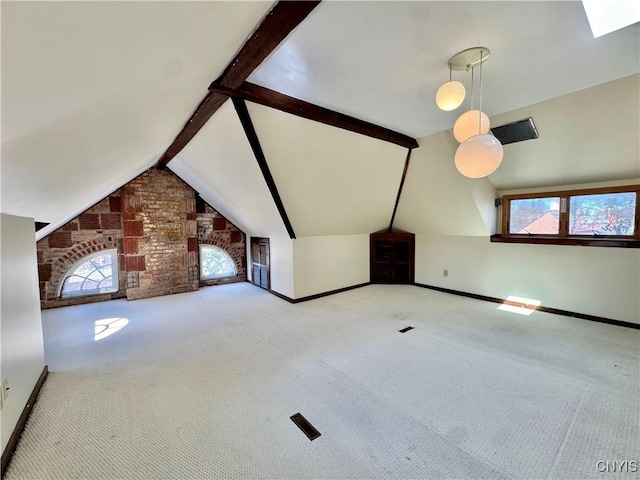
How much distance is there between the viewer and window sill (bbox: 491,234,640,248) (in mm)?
3307

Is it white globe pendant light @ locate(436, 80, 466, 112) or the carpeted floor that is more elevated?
white globe pendant light @ locate(436, 80, 466, 112)

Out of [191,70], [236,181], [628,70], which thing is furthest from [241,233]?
[628,70]

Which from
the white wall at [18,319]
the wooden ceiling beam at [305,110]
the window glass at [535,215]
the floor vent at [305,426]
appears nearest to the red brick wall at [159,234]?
the white wall at [18,319]

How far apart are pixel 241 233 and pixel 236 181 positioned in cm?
260

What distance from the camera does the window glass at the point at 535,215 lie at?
3.98 meters

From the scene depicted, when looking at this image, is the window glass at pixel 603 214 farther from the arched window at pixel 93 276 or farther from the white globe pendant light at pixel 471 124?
the arched window at pixel 93 276

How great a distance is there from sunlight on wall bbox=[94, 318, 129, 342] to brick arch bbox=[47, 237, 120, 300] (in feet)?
4.51

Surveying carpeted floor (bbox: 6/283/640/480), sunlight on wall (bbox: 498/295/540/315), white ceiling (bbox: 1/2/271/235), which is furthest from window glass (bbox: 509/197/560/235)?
white ceiling (bbox: 1/2/271/235)

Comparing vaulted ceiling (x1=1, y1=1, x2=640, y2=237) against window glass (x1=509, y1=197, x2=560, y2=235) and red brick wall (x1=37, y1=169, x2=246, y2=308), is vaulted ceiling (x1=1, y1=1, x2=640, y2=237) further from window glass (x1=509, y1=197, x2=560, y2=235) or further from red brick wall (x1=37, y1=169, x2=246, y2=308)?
red brick wall (x1=37, y1=169, x2=246, y2=308)

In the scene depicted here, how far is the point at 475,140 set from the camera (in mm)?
1879

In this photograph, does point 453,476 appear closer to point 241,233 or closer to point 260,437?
point 260,437

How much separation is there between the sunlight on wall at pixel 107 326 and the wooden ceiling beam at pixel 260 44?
2857 millimetres

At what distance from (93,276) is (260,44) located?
5.13 m

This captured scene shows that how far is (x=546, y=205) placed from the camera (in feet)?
13.2
